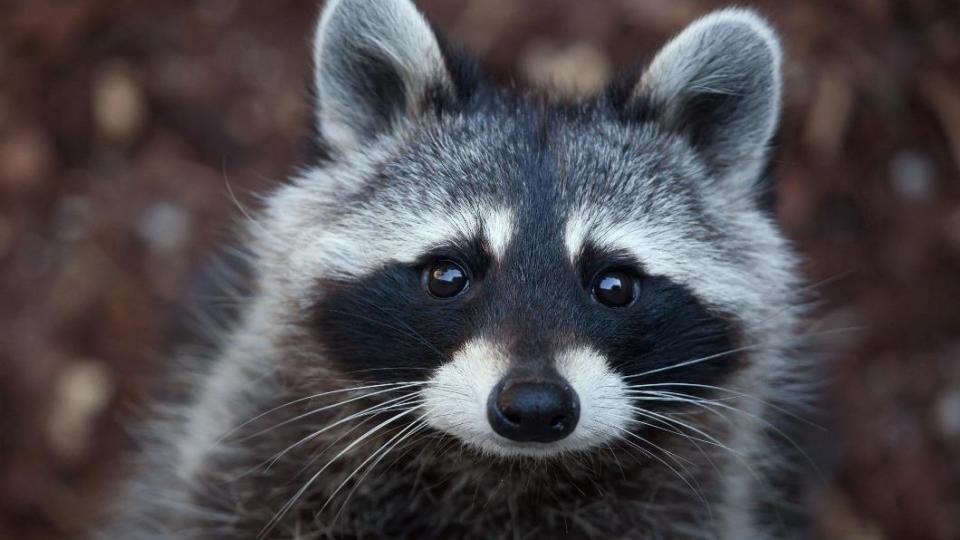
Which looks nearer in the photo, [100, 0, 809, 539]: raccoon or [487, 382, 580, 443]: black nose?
[487, 382, 580, 443]: black nose

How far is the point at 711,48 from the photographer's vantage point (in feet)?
9.56

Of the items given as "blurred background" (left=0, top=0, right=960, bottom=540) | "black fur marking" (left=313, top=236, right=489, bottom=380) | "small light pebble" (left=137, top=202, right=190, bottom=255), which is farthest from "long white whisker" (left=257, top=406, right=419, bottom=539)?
"small light pebble" (left=137, top=202, right=190, bottom=255)

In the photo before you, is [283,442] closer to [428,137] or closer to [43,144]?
[428,137]

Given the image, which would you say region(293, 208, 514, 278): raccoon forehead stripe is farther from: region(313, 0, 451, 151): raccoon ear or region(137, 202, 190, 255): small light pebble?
region(137, 202, 190, 255): small light pebble

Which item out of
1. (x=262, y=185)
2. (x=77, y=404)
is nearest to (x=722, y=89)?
(x=262, y=185)

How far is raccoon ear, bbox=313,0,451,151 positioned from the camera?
289 centimetres

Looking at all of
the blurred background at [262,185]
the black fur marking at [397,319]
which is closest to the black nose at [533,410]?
the black fur marking at [397,319]

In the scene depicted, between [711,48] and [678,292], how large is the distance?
0.64 m

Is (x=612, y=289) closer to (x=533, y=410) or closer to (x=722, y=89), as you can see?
(x=533, y=410)

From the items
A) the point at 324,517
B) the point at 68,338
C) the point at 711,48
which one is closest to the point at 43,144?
the point at 68,338

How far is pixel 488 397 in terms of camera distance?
244 centimetres

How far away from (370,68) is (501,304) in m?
0.84

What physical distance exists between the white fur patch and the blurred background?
223 cm

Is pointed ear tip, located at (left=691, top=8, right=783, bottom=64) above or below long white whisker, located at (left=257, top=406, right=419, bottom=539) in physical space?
above
